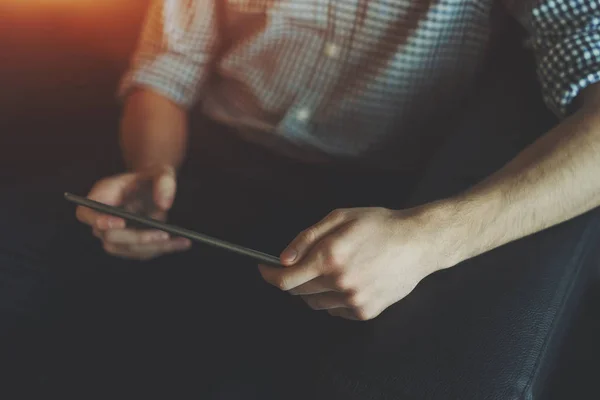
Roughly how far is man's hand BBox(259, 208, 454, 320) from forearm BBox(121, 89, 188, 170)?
1.21ft

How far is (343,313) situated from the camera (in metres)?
0.54

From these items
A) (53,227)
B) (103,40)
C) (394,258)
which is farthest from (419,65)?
(103,40)

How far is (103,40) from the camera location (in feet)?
3.59

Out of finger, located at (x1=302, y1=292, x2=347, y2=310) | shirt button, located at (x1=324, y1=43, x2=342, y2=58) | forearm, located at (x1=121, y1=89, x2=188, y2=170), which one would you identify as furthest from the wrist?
forearm, located at (x1=121, y1=89, x2=188, y2=170)

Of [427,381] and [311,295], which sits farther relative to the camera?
[311,295]

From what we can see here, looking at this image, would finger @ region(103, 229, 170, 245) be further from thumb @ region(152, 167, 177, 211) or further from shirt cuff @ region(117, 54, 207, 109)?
shirt cuff @ region(117, 54, 207, 109)

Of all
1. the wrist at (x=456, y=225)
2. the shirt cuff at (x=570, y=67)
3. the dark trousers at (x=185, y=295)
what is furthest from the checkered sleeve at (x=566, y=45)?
the dark trousers at (x=185, y=295)

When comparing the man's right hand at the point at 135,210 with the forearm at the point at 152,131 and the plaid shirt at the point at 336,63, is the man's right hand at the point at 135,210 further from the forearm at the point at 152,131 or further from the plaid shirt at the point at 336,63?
the plaid shirt at the point at 336,63

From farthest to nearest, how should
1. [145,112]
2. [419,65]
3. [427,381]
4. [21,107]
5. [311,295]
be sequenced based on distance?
[21,107] → [145,112] → [419,65] → [311,295] → [427,381]

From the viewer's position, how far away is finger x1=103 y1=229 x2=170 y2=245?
662mm

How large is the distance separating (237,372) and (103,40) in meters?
0.78

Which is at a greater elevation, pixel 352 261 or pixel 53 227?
pixel 352 261

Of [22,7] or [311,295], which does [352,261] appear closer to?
[311,295]

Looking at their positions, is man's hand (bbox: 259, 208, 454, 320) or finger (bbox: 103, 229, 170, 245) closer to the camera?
man's hand (bbox: 259, 208, 454, 320)
